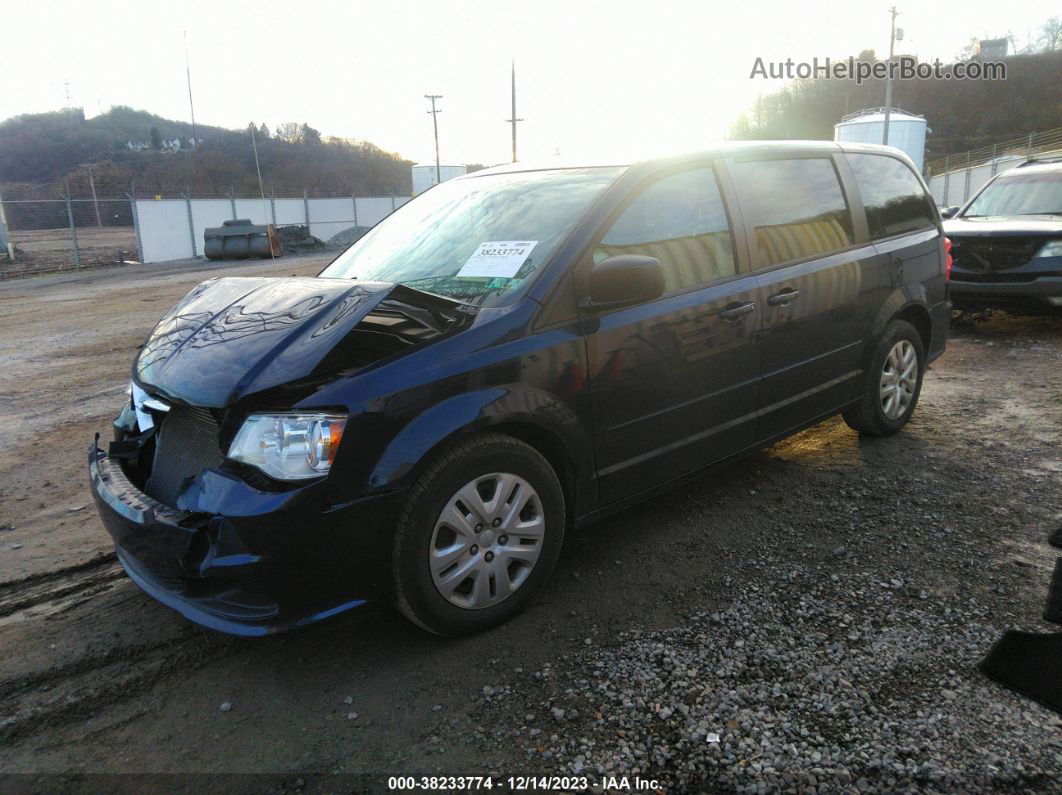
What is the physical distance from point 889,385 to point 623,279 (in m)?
2.68

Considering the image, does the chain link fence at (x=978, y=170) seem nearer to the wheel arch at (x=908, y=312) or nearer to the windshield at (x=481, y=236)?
the wheel arch at (x=908, y=312)

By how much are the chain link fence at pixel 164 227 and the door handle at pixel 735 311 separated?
1916 centimetres

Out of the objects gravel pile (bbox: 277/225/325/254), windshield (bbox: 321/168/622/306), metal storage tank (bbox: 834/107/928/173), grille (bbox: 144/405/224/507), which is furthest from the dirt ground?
metal storage tank (bbox: 834/107/928/173)

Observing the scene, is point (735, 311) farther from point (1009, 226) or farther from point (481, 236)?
point (1009, 226)

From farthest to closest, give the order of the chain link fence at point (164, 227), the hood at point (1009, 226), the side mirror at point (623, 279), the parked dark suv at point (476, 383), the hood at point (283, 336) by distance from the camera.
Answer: the chain link fence at point (164, 227) < the hood at point (1009, 226) < the side mirror at point (623, 279) < the hood at point (283, 336) < the parked dark suv at point (476, 383)

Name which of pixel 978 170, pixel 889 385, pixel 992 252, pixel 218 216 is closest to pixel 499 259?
pixel 889 385

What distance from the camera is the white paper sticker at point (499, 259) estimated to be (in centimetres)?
329

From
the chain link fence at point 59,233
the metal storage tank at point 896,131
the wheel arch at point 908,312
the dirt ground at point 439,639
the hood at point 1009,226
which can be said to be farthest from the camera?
the metal storage tank at point 896,131

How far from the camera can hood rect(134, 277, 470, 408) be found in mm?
2729

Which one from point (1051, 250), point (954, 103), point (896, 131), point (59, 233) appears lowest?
point (59, 233)

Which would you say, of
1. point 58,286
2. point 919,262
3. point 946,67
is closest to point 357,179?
point 946,67

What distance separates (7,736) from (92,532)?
67.3 inches

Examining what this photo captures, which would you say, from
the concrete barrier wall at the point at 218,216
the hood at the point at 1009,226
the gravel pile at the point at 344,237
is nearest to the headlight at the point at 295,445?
the hood at the point at 1009,226

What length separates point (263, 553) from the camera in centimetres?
252
